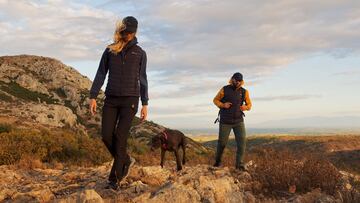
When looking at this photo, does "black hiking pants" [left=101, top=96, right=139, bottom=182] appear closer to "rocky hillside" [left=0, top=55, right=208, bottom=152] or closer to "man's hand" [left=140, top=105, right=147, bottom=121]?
"man's hand" [left=140, top=105, right=147, bottom=121]

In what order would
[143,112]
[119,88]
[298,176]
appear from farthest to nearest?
[298,176] < [143,112] < [119,88]

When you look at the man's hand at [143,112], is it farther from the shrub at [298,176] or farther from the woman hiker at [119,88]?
the shrub at [298,176]

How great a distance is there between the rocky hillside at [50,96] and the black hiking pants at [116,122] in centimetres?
2552

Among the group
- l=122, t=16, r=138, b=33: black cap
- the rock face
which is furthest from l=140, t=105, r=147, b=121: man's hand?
the rock face

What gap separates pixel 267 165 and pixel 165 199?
280cm

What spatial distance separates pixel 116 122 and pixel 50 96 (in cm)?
4665

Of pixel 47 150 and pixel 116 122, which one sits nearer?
pixel 116 122

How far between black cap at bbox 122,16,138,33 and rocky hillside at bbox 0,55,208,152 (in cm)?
2585

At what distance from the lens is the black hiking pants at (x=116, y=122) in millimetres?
5930

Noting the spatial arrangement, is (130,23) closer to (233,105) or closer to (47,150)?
(233,105)

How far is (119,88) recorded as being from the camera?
5.88m

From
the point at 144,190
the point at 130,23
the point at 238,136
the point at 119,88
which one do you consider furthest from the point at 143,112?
the point at 238,136

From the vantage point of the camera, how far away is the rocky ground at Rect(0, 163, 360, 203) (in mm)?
5422

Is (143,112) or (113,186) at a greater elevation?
(143,112)
